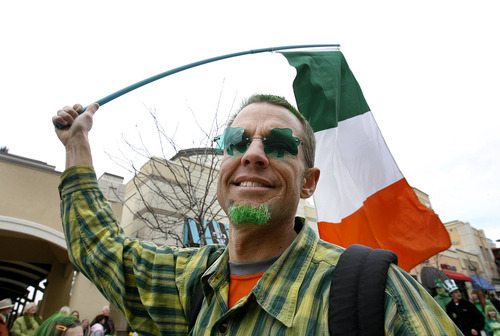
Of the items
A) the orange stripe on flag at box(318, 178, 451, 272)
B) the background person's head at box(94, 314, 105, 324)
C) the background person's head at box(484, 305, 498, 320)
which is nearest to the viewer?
the orange stripe on flag at box(318, 178, 451, 272)

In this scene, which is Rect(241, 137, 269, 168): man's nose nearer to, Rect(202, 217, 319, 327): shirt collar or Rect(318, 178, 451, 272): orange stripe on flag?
Rect(202, 217, 319, 327): shirt collar

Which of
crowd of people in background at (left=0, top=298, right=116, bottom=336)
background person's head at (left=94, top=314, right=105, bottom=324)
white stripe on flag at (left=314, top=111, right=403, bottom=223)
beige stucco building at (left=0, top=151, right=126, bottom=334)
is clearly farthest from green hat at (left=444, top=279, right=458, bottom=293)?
beige stucco building at (left=0, top=151, right=126, bottom=334)

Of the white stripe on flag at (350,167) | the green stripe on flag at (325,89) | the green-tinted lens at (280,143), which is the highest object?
the green stripe on flag at (325,89)

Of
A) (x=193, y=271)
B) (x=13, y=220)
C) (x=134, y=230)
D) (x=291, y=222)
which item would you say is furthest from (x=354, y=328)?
(x=134, y=230)

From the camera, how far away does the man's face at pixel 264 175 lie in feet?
5.21

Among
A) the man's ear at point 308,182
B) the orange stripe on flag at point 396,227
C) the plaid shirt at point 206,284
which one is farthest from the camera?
the orange stripe on flag at point 396,227

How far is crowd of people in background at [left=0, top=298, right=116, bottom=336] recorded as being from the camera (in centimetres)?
339

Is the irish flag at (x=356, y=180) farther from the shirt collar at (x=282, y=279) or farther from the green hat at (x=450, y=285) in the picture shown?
the green hat at (x=450, y=285)

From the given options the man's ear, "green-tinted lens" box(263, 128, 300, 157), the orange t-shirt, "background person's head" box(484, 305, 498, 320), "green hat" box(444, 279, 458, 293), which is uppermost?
"green-tinted lens" box(263, 128, 300, 157)

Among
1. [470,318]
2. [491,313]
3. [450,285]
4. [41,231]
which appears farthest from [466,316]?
[41,231]

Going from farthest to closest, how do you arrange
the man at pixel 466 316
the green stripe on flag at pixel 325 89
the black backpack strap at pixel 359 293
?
the man at pixel 466 316, the green stripe on flag at pixel 325 89, the black backpack strap at pixel 359 293

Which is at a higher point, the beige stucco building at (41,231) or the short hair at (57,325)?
the beige stucco building at (41,231)

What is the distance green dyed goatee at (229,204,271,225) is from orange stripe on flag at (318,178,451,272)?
2.74 m

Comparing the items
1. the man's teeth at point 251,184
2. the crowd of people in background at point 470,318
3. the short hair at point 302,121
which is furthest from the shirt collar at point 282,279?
the crowd of people in background at point 470,318
